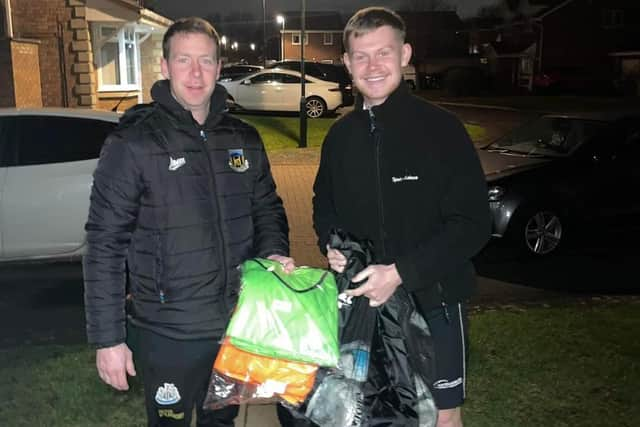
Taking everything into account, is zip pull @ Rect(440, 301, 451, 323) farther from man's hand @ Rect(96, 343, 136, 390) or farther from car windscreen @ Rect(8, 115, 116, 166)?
car windscreen @ Rect(8, 115, 116, 166)

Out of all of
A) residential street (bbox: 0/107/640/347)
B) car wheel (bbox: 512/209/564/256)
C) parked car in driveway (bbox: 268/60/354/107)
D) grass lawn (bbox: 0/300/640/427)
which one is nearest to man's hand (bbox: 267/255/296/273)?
grass lawn (bbox: 0/300/640/427)

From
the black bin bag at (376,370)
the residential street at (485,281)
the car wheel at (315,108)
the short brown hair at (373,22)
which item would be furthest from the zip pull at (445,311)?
the car wheel at (315,108)

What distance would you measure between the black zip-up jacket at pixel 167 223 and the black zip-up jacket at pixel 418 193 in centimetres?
46

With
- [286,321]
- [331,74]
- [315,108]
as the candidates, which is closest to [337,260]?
[286,321]

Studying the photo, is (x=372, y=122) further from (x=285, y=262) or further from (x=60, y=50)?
(x=60, y=50)

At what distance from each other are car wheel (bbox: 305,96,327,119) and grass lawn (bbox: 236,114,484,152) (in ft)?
1.60

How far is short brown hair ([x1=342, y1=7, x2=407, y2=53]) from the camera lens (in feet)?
7.67

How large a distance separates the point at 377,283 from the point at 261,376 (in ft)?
1.60

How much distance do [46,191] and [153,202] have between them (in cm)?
439

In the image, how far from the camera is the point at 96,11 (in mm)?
16719

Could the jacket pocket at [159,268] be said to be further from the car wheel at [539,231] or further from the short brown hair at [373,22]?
the car wheel at [539,231]

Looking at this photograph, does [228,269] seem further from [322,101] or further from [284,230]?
[322,101]

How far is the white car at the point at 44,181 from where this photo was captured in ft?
20.4

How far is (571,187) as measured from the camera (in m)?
7.55
